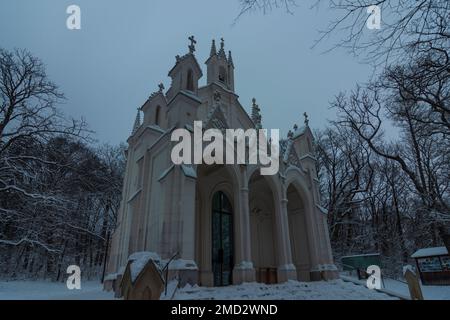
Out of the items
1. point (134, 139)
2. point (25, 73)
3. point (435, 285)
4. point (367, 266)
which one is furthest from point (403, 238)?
point (25, 73)

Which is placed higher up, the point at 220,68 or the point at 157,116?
the point at 220,68

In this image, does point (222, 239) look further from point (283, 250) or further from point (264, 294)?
point (264, 294)

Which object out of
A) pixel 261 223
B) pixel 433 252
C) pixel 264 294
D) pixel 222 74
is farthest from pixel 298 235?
pixel 222 74

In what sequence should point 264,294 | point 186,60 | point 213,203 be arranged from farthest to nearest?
point 213,203
point 186,60
point 264,294

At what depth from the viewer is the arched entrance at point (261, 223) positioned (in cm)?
1731

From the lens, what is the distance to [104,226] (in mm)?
26562

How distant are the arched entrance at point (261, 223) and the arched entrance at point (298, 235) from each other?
135 cm

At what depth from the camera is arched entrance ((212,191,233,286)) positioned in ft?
47.7

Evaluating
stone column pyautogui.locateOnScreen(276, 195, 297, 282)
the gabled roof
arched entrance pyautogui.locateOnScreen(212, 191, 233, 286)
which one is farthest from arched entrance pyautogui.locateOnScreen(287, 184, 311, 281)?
the gabled roof

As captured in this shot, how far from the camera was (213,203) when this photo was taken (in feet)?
52.2

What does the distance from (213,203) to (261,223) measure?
173 inches

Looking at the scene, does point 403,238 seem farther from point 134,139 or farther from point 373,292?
point 134,139

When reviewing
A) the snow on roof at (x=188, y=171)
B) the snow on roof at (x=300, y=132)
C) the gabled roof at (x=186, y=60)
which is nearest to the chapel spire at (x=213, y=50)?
the gabled roof at (x=186, y=60)

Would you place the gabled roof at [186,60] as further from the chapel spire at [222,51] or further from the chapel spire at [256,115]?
the chapel spire at [222,51]
